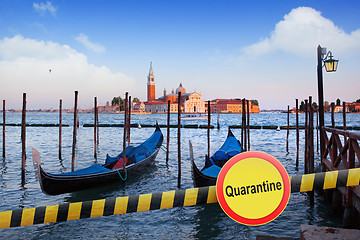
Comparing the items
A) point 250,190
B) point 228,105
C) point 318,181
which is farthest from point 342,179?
point 228,105

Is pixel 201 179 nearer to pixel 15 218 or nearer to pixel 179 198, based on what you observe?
pixel 179 198

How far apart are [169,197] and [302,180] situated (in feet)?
1.81

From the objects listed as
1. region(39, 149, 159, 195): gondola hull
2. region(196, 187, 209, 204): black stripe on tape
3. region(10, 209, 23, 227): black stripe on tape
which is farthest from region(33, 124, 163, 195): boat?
region(196, 187, 209, 204): black stripe on tape

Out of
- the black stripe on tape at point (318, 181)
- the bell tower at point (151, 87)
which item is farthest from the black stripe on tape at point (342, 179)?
the bell tower at point (151, 87)

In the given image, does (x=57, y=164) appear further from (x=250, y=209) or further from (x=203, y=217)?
(x=250, y=209)

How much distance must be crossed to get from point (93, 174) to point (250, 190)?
17.9ft

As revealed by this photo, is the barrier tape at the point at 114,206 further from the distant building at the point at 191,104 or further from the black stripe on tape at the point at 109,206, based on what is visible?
the distant building at the point at 191,104

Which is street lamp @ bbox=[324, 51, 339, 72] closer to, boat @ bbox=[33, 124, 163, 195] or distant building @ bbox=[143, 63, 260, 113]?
boat @ bbox=[33, 124, 163, 195]

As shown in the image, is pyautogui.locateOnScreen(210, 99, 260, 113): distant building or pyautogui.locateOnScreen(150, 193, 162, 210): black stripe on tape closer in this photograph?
pyautogui.locateOnScreen(150, 193, 162, 210): black stripe on tape

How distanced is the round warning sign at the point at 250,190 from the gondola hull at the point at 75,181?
4.74 meters

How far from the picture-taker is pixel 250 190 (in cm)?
95

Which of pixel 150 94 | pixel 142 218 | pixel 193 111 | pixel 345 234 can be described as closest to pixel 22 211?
pixel 345 234

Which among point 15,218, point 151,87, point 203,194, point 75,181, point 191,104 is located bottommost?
point 75,181

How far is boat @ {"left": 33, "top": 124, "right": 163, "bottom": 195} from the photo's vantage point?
513 centimetres
